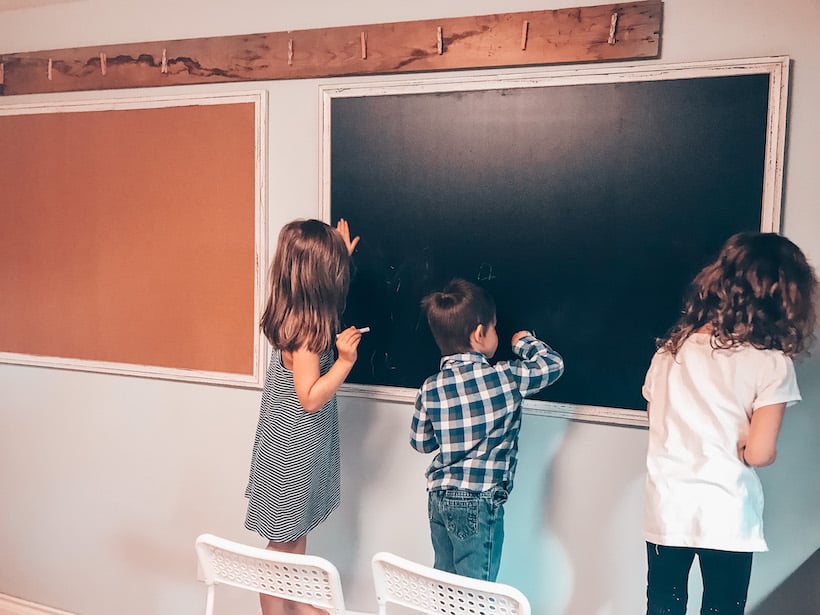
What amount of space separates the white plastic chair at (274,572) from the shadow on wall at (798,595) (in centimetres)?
114

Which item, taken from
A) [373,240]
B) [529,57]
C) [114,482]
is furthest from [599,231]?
[114,482]

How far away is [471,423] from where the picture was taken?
1.84 metres

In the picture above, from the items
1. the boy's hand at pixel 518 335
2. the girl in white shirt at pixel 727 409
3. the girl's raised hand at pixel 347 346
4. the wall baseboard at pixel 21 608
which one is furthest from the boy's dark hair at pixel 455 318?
the wall baseboard at pixel 21 608

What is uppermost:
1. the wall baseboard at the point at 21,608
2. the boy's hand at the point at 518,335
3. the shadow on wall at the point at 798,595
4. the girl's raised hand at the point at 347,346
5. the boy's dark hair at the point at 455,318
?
the boy's dark hair at the point at 455,318

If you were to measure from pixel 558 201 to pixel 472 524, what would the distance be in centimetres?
91

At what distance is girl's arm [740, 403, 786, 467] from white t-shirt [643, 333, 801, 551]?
20 millimetres

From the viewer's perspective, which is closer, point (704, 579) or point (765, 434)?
point (765, 434)

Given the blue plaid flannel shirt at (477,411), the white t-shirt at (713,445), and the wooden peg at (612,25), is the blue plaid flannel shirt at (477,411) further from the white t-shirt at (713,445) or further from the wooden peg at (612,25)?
the wooden peg at (612,25)

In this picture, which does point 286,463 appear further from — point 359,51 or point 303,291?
point 359,51

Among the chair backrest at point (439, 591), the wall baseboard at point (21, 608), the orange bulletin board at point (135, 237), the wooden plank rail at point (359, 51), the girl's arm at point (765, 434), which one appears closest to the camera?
the chair backrest at point (439, 591)

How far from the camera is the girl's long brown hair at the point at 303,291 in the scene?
6.35ft

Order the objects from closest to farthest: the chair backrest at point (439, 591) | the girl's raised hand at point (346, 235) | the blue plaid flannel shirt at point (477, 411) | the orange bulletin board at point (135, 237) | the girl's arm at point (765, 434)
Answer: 1. the chair backrest at point (439, 591)
2. the girl's arm at point (765, 434)
3. the blue plaid flannel shirt at point (477, 411)
4. the girl's raised hand at point (346, 235)
5. the orange bulletin board at point (135, 237)

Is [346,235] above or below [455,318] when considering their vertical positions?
above

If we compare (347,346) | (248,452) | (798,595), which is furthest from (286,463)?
(798,595)
